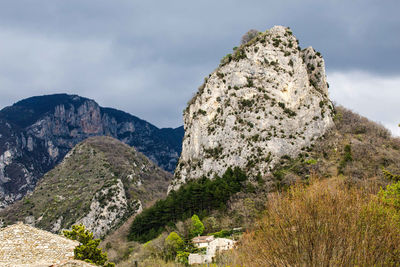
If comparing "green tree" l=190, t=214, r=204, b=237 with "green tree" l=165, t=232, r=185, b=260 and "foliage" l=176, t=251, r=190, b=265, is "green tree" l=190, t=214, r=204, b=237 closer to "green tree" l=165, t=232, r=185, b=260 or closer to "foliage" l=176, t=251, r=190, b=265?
"green tree" l=165, t=232, r=185, b=260

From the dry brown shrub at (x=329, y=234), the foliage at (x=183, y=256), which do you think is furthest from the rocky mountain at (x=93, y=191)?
the dry brown shrub at (x=329, y=234)

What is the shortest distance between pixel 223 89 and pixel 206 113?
7498 mm

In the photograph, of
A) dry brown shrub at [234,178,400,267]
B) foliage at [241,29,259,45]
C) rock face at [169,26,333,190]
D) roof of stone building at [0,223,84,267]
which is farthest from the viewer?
foliage at [241,29,259,45]

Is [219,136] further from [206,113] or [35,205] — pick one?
[35,205]

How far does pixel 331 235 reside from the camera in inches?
339

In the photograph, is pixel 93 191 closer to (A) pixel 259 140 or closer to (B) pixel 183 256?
(A) pixel 259 140

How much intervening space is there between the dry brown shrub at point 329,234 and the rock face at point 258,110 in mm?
53882

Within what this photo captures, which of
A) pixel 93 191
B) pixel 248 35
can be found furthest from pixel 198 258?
pixel 93 191

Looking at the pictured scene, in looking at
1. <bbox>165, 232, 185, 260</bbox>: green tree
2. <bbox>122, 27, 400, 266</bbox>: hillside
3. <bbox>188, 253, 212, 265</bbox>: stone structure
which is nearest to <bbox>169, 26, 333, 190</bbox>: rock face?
<bbox>122, 27, 400, 266</bbox>: hillside

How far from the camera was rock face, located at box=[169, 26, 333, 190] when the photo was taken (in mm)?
67125

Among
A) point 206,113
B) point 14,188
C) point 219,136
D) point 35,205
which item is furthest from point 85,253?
point 14,188

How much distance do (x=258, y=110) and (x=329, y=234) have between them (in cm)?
6385

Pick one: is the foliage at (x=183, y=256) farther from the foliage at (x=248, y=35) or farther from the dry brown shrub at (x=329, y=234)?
the foliage at (x=248, y=35)

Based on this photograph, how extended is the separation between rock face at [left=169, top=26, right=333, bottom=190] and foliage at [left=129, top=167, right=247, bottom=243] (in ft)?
14.7
